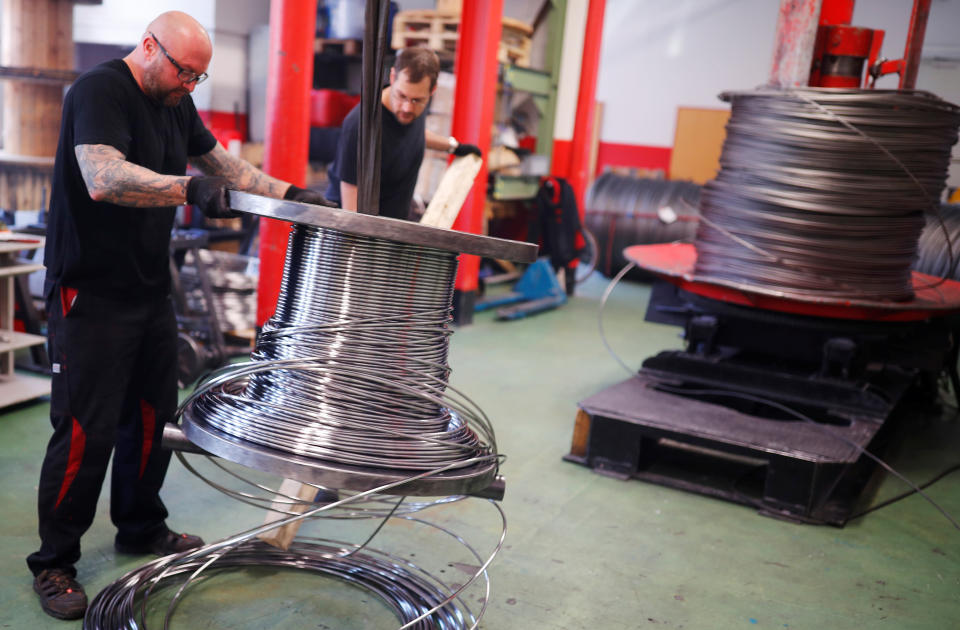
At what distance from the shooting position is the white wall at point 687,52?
42.2ft

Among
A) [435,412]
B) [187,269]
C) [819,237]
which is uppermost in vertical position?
[819,237]

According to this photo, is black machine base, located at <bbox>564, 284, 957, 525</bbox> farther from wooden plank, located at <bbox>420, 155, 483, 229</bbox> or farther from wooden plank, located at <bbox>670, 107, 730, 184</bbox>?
wooden plank, located at <bbox>670, 107, 730, 184</bbox>

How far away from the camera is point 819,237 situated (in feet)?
13.8

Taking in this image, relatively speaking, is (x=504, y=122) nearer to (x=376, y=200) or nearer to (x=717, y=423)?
(x=717, y=423)

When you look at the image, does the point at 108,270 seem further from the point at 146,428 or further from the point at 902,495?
the point at 902,495

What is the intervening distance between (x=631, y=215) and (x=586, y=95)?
1883mm

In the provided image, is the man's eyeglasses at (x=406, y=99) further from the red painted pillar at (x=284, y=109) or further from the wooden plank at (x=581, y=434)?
the wooden plank at (x=581, y=434)

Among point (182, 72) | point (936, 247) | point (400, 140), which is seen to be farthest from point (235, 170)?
point (936, 247)

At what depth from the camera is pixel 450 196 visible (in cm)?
293

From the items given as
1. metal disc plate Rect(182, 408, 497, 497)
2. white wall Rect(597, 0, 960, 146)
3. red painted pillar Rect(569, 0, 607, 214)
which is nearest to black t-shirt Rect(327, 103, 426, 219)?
metal disc plate Rect(182, 408, 497, 497)

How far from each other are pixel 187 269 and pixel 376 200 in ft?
13.3

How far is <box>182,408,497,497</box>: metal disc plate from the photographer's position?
5.72 feet

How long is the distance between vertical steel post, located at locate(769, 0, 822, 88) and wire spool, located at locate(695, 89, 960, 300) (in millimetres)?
294

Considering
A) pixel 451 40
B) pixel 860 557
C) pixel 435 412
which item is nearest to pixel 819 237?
pixel 860 557
